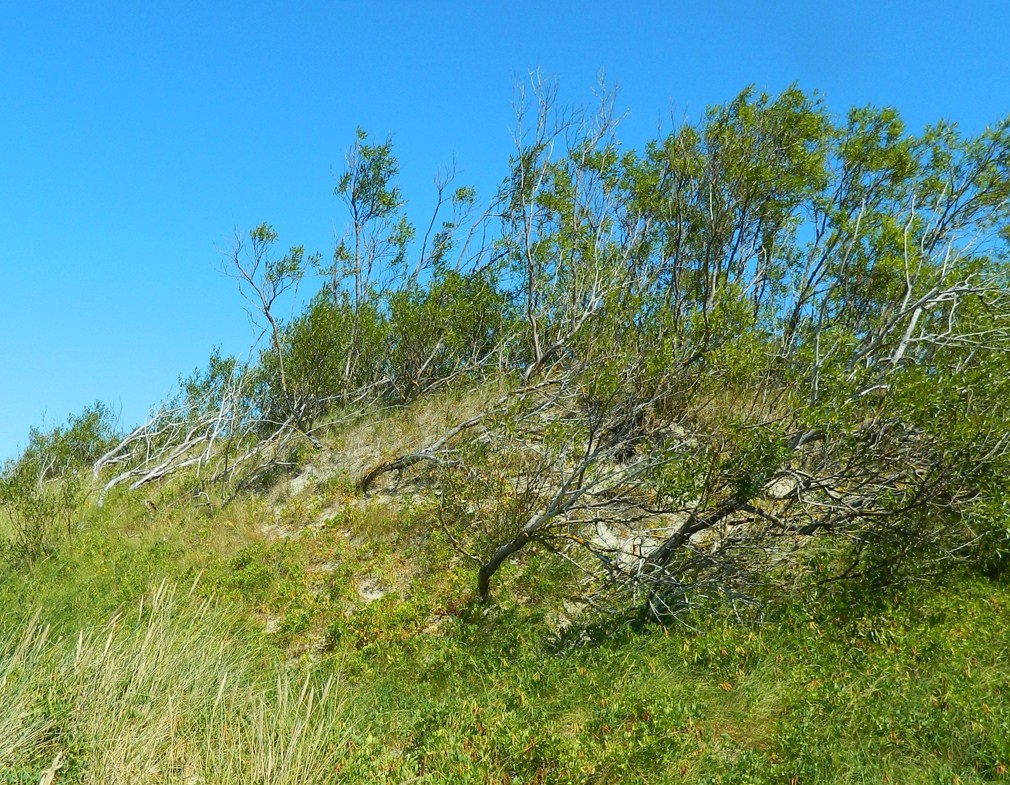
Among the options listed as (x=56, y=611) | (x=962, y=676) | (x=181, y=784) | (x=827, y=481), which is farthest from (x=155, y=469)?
(x=962, y=676)

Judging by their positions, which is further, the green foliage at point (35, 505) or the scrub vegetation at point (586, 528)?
the green foliage at point (35, 505)

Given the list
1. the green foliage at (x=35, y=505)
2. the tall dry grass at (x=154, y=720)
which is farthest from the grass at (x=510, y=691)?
the green foliage at (x=35, y=505)

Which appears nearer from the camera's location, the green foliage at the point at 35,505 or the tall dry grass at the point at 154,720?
the tall dry grass at the point at 154,720

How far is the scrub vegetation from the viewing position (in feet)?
17.5

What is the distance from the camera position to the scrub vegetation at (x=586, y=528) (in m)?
5.32

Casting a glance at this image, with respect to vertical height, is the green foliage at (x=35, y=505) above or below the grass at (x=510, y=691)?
above

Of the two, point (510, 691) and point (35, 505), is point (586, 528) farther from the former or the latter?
point (35, 505)

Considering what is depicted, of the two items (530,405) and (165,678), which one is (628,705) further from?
(530,405)

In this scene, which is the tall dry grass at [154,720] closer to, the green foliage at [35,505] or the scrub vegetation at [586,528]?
the scrub vegetation at [586,528]

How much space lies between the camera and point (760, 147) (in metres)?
13.9

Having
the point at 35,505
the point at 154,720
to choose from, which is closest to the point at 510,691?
the point at 154,720

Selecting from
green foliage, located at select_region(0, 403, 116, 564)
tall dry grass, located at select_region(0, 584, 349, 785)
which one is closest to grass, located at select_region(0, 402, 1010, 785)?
tall dry grass, located at select_region(0, 584, 349, 785)

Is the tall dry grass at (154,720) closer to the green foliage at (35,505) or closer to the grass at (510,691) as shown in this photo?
the grass at (510,691)

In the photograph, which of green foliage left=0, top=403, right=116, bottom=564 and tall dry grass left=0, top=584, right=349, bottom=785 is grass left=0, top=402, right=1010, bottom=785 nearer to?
tall dry grass left=0, top=584, right=349, bottom=785
